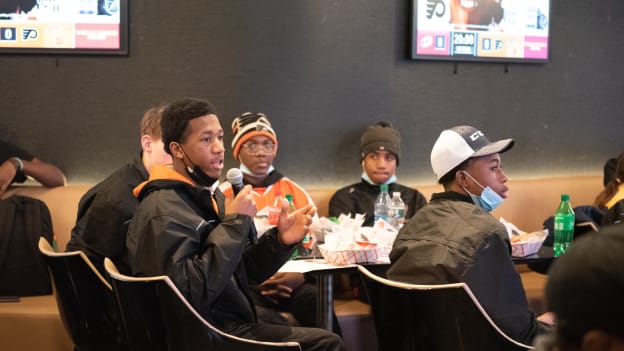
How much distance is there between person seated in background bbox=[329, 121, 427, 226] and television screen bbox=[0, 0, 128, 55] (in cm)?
168

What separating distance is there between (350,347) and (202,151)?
164 centimetres

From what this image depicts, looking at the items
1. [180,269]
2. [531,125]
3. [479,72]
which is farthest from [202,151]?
[531,125]

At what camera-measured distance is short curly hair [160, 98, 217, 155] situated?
122 inches

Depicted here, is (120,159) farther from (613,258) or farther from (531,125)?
(613,258)

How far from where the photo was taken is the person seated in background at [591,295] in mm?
1100

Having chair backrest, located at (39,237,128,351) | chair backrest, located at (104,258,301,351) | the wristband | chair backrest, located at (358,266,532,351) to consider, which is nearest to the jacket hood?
chair backrest, located at (104,258,301,351)

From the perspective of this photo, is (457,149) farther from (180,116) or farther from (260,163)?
(260,163)

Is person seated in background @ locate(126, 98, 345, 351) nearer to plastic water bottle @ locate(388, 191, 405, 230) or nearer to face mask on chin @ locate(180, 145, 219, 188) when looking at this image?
face mask on chin @ locate(180, 145, 219, 188)

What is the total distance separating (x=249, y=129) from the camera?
5.02 meters

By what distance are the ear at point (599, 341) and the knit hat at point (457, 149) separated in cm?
207

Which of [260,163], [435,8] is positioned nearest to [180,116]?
[260,163]

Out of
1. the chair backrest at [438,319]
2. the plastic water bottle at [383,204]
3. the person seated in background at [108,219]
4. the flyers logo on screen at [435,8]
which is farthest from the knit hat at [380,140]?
the chair backrest at [438,319]

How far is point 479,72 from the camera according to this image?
6.08 m

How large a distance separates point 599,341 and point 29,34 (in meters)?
4.71
